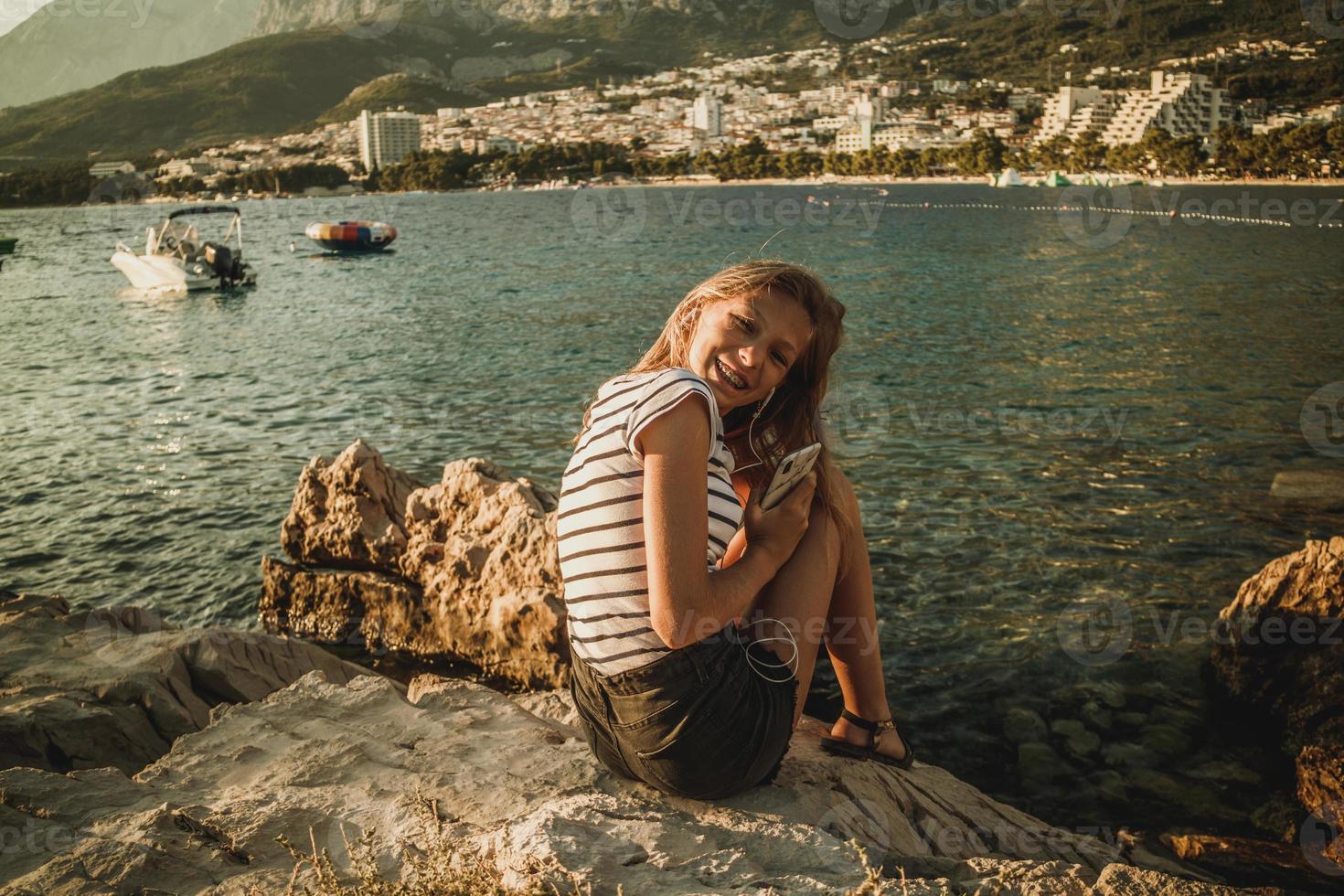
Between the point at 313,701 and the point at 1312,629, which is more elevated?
the point at 313,701

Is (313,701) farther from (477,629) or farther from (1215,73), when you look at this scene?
(1215,73)

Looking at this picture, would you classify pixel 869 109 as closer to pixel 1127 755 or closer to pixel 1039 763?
pixel 1127 755

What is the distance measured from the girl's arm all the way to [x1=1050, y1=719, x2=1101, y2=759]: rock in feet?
11.4

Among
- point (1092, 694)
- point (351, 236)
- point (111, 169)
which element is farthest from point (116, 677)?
point (111, 169)

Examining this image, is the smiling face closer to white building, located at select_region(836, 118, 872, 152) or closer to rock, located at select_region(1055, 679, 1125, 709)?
rock, located at select_region(1055, 679, 1125, 709)

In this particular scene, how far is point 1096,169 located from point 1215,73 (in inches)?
1489

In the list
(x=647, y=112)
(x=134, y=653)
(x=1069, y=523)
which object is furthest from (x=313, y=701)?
(x=647, y=112)

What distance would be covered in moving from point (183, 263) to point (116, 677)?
29738mm

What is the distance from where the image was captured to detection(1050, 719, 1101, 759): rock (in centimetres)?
504

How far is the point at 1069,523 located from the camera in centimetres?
820

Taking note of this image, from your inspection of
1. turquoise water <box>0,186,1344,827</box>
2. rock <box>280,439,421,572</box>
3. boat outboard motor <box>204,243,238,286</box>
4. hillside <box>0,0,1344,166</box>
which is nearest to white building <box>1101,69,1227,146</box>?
hillside <box>0,0,1344,166</box>

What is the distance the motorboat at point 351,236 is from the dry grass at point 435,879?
45.1 metres

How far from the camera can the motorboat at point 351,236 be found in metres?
43.7

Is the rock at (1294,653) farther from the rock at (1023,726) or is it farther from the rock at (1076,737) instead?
the rock at (1023,726)
